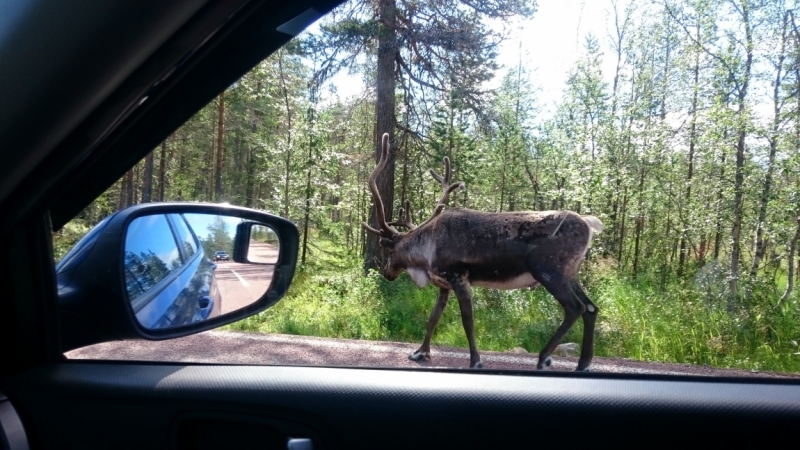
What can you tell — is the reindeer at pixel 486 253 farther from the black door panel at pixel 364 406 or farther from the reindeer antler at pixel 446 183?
the black door panel at pixel 364 406

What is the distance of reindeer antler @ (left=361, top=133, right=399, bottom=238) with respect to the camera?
3.85 metres

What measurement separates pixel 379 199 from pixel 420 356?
146 cm

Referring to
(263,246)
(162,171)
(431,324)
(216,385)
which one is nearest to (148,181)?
(162,171)

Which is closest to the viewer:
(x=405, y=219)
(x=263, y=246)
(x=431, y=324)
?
(x=263, y=246)

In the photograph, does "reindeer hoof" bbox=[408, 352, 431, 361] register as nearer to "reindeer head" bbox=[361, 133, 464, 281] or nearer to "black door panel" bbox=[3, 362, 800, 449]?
"black door panel" bbox=[3, 362, 800, 449]

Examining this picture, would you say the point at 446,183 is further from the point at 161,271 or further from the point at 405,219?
the point at 161,271

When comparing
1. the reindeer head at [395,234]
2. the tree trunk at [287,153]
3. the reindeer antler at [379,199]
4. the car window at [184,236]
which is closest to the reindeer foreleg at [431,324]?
the reindeer head at [395,234]

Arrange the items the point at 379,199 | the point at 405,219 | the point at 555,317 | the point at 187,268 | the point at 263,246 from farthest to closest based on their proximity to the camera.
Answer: the point at 405,219 → the point at 379,199 → the point at 555,317 → the point at 263,246 → the point at 187,268

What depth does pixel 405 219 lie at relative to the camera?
182 inches

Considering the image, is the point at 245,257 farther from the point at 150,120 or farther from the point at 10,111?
the point at 10,111

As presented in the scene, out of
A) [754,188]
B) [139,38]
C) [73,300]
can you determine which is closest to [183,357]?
[73,300]

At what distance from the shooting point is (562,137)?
328cm

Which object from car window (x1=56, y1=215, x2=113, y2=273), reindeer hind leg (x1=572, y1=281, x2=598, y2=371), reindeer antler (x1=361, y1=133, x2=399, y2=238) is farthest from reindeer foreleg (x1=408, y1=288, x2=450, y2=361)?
car window (x1=56, y1=215, x2=113, y2=273)

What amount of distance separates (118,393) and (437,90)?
7.91 feet
